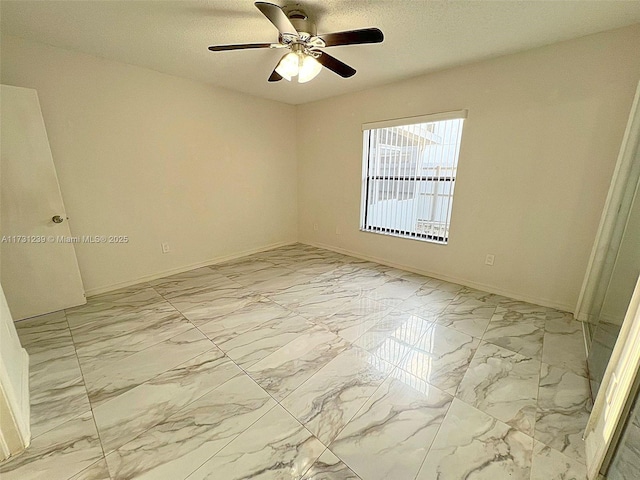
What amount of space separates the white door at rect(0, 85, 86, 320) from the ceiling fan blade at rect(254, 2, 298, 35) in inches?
83.9

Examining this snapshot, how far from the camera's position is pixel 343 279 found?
3.27 meters

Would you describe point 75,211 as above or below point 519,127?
below

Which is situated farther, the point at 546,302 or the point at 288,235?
the point at 288,235

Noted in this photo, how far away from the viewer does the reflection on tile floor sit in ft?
3.99

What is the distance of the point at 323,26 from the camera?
2016mm

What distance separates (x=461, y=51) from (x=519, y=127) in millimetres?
890

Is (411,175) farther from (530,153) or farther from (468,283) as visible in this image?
(468,283)

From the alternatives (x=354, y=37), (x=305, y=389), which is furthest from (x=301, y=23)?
(x=305, y=389)

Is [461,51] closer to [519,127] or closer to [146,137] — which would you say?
[519,127]

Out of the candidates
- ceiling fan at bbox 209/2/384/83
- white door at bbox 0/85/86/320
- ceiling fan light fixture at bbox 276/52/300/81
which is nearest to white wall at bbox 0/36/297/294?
white door at bbox 0/85/86/320

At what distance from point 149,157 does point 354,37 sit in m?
2.55

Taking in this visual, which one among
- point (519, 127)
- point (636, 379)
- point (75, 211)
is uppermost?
point (519, 127)

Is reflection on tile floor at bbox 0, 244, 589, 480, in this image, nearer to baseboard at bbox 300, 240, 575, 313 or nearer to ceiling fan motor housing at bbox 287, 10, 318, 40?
baseboard at bbox 300, 240, 575, 313

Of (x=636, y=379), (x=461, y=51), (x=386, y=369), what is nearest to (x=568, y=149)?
(x=461, y=51)
